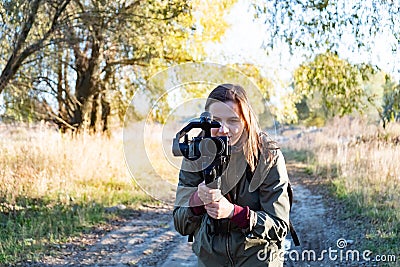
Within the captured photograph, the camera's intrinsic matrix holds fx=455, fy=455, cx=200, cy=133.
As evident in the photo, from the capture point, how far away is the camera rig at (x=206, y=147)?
1.78 m

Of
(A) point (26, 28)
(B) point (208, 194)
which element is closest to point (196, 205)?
(B) point (208, 194)

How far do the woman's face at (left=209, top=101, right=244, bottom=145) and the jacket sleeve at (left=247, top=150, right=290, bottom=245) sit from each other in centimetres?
22

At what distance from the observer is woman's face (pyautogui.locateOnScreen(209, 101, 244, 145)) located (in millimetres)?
1897

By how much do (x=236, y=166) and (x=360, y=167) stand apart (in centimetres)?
739

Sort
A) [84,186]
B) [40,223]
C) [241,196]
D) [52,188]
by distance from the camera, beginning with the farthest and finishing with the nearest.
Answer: [84,186] → [52,188] → [40,223] → [241,196]

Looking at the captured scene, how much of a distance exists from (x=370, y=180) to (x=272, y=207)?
6.28 metres

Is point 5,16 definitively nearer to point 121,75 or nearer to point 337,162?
point 121,75

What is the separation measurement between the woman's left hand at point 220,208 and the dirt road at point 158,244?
3440 mm

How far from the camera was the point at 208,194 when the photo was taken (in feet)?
5.87

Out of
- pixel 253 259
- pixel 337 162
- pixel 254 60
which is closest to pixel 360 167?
pixel 337 162

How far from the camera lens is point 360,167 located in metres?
8.73

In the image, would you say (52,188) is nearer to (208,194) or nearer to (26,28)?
(26,28)

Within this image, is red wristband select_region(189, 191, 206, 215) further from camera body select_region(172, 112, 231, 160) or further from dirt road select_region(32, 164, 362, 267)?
dirt road select_region(32, 164, 362, 267)
